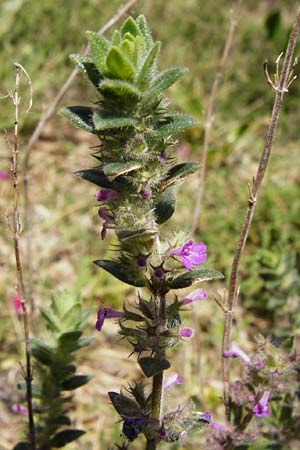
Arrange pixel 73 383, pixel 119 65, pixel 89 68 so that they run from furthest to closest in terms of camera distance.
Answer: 1. pixel 73 383
2. pixel 89 68
3. pixel 119 65

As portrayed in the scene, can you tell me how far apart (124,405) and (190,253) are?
435 mm

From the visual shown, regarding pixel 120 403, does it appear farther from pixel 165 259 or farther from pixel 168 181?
pixel 168 181

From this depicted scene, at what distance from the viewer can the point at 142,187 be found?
140cm

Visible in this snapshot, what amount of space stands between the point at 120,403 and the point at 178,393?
1.59m

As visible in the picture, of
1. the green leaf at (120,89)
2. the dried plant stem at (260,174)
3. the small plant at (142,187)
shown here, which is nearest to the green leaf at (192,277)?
the small plant at (142,187)

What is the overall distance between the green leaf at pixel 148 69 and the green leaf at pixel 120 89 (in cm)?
3

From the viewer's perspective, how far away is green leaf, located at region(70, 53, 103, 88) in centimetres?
138

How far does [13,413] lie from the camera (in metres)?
2.96

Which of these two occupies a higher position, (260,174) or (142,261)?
(260,174)

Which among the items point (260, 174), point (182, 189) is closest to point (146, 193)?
point (260, 174)

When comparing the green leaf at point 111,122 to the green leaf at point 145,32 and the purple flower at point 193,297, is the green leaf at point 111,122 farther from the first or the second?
the purple flower at point 193,297

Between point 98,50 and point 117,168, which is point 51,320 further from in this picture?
point 98,50

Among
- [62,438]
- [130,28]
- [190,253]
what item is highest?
[130,28]

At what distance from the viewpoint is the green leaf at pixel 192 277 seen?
1.47 m
